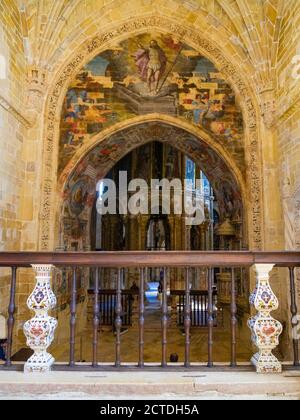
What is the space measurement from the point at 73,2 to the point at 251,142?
5.24m

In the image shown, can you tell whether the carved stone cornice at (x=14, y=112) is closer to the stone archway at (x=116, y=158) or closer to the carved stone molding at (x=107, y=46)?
the carved stone molding at (x=107, y=46)

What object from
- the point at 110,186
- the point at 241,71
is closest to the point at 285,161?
the point at 241,71

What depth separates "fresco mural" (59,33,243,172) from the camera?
7809 millimetres

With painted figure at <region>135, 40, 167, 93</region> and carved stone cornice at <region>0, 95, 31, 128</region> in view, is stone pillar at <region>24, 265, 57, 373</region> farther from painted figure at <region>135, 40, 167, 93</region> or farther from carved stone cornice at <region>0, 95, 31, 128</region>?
painted figure at <region>135, 40, 167, 93</region>

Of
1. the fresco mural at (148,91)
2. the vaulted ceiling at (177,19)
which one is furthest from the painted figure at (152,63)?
the vaulted ceiling at (177,19)

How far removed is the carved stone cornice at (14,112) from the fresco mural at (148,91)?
39.5 inches

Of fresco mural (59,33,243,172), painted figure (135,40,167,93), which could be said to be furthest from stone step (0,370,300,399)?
painted figure (135,40,167,93)

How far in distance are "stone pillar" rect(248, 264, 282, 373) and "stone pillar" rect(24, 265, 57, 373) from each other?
5.37ft

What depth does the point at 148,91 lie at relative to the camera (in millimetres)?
8086

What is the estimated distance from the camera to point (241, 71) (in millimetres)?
7500

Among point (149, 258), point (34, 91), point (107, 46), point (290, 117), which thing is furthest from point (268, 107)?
point (149, 258)

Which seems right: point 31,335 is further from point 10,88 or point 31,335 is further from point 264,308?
point 10,88

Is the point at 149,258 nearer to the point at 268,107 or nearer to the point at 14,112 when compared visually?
the point at 14,112

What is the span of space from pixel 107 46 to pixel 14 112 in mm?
3104
